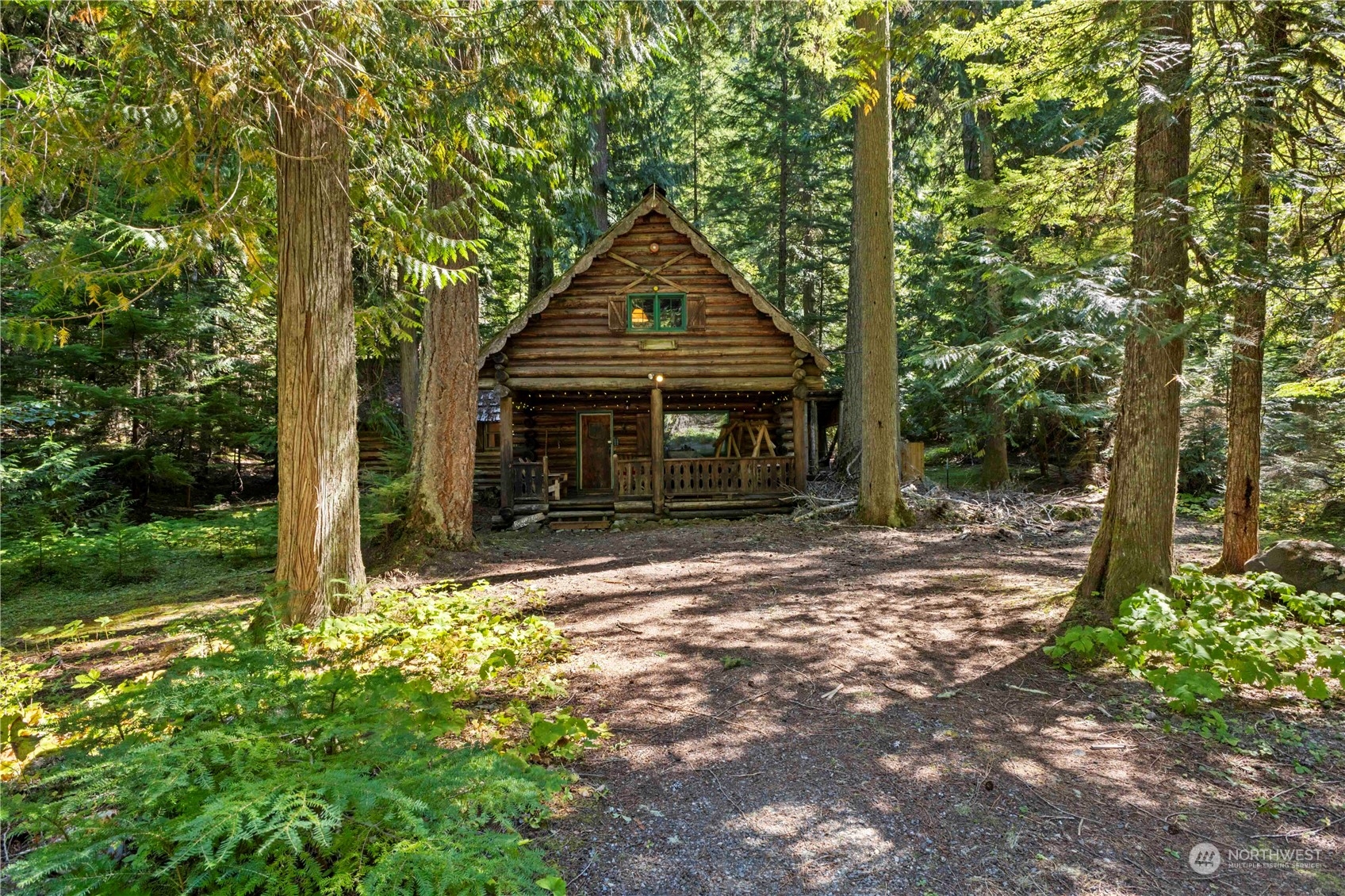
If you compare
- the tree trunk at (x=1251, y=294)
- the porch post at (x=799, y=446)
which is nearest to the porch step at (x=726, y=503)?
the porch post at (x=799, y=446)

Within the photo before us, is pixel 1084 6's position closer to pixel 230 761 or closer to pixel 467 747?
pixel 467 747

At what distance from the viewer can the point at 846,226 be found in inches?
1022

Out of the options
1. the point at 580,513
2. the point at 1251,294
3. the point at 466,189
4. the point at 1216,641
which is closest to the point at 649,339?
the point at 580,513

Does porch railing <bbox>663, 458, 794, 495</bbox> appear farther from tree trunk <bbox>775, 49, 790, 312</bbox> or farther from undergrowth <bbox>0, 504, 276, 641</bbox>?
tree trunk <bbox>775, 49, 790, 312</bbox>

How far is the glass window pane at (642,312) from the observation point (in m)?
15.2

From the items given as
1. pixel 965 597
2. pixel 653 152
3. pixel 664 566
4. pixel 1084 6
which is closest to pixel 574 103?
pixel 1084 6

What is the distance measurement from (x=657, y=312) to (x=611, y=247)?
1.84 metres

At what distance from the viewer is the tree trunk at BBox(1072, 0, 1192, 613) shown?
5758mm

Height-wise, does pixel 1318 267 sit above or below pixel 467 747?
above

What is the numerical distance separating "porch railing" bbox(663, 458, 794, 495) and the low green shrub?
9.93 meters

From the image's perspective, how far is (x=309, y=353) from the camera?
5535 millimetres

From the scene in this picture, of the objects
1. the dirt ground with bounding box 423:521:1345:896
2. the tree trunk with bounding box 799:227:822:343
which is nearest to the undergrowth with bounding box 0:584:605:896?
the dirt ground with bounding box 423:521:1345:896

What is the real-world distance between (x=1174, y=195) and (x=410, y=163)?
24.7 feet

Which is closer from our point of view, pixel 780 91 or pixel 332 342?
pixel 332 342
